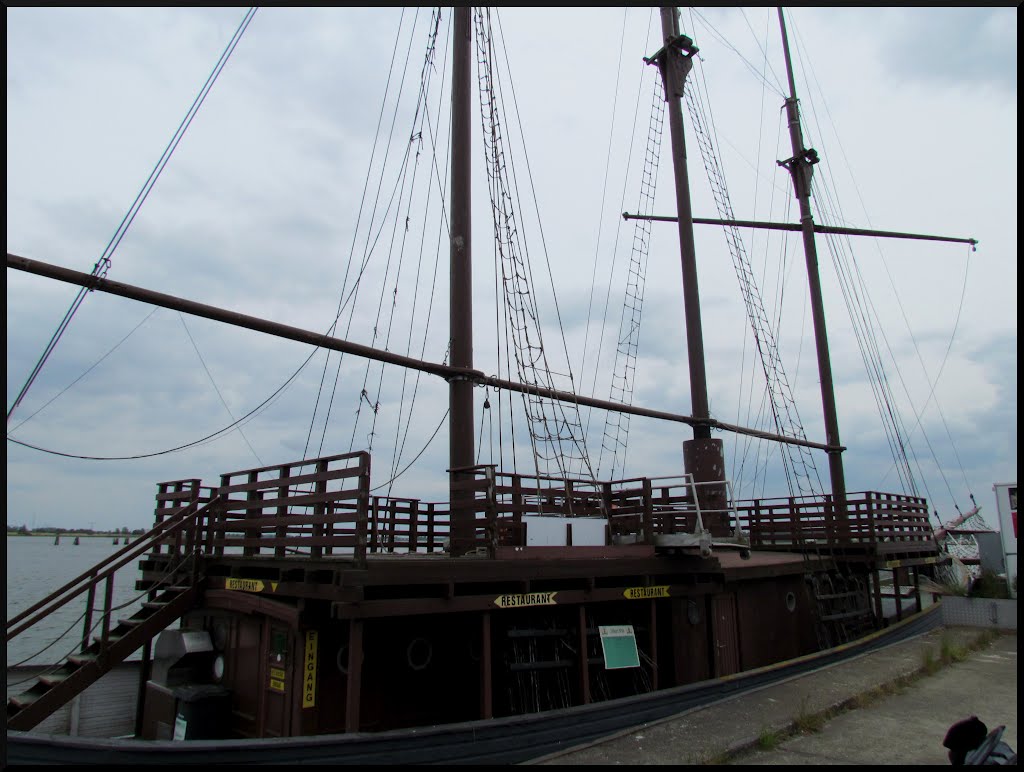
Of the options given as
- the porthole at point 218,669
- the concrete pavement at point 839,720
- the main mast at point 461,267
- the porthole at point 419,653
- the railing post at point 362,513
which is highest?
the main mast at point 461,267

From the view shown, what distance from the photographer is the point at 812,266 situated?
2703 centimetres

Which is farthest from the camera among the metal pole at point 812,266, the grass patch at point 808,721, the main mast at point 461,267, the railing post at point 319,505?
the metal pole at point 812,266

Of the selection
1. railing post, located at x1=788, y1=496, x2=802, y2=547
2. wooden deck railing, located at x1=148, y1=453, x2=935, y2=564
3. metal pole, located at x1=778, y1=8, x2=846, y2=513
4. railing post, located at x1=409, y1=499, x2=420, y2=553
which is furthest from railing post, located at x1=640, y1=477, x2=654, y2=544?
metal pole, located at x1=778, y1=8, x2=846, y2=513

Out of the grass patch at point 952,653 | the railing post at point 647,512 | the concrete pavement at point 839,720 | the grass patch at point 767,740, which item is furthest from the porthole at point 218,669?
the grass patch at point 952,653

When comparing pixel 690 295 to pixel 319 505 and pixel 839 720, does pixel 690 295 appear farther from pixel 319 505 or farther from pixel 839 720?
pixel 319 505

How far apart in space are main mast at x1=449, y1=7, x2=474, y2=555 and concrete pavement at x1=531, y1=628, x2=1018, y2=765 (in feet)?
15.5

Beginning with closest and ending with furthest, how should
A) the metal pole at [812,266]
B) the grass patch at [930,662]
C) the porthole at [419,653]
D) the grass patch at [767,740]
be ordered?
the grass patch at [767,740] < the porthole at [419,653] < the grass patch at [930,662] < the metal pole at [812,266]

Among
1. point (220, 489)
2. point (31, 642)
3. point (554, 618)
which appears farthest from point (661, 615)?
point (31, 642)

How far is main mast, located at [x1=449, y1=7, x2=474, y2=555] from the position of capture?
40.3 feet

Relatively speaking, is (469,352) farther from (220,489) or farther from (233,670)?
(233,670)

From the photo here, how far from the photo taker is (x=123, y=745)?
648 cm

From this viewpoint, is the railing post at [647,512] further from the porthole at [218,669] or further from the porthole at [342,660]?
the porthole at [218,669]

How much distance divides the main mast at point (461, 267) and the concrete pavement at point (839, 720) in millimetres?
4732

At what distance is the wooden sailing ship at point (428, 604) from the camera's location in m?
8.38
